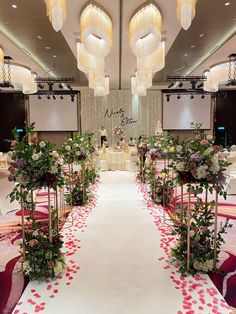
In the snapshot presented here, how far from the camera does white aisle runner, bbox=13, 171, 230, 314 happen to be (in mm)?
2178

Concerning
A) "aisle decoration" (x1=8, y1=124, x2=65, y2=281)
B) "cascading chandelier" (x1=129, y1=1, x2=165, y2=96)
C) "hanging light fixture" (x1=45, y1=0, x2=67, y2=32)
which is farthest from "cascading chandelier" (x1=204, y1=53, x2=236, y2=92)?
"aisle decoration" (x1=8, y1=124, x2=65, y2=281)

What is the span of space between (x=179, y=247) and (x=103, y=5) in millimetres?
4174

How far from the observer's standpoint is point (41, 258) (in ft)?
8.44

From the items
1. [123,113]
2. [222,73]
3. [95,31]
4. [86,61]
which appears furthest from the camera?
[123,113]

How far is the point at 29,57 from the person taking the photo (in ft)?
26.1

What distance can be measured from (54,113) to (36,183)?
12.3 m

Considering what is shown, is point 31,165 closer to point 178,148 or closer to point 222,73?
point 178,148

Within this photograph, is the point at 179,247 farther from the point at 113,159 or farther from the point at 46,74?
the point at 46,74

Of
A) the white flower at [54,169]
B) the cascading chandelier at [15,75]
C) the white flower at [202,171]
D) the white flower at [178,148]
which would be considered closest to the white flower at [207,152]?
the white flower at [202,171]

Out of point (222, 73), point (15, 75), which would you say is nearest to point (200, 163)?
point (222, 73)

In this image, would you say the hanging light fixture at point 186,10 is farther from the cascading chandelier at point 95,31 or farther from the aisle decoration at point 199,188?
the aisle decoration at point 199,188

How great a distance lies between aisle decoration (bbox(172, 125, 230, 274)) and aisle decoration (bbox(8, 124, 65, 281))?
1.26 m

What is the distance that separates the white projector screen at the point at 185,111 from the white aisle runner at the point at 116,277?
10780 mm

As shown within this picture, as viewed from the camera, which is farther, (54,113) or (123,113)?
(123,113)
